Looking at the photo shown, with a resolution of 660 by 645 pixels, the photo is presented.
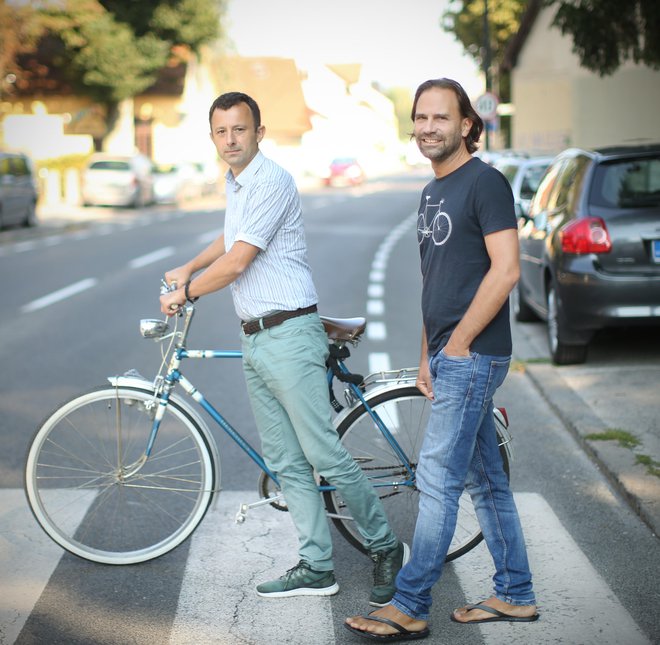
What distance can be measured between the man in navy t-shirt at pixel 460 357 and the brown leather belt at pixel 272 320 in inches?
19.4

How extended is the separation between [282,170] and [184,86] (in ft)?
157

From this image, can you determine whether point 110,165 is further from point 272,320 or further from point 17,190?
point 272,320

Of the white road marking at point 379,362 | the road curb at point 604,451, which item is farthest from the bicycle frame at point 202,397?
the white road marking at point 379,362

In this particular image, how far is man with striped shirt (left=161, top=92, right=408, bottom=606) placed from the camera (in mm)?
4105

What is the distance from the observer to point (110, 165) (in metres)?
34.5

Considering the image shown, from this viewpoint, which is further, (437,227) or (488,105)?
(488,105)

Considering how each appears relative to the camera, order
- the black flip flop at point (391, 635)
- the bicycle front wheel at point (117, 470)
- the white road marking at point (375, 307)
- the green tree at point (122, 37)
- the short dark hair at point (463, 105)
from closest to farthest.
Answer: the short dark hair at point (463, 105) < the black flip flop at point (391, 635) < the bicycle front wheel at point (117, 470) < the white road marking at point (375, 307) < the green tree at point (122, 37)

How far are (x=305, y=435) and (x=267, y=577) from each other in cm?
63

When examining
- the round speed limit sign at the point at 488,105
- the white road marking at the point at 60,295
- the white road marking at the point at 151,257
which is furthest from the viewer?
the round speed limit sign at the point at 488,105

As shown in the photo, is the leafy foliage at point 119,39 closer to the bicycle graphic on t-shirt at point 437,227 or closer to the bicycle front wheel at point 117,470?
the bicycle front wheel at point 117,470

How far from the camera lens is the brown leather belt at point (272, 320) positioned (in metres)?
4.16

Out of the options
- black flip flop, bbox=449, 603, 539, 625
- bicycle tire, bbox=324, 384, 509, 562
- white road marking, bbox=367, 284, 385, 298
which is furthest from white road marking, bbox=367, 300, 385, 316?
black flip flop, bbox=449, 603, 539, 625

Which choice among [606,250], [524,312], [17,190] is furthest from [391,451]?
[17,190]

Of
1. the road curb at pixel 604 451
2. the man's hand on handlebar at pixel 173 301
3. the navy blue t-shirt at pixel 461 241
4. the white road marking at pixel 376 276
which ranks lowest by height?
the road curb at pixel 604 451
